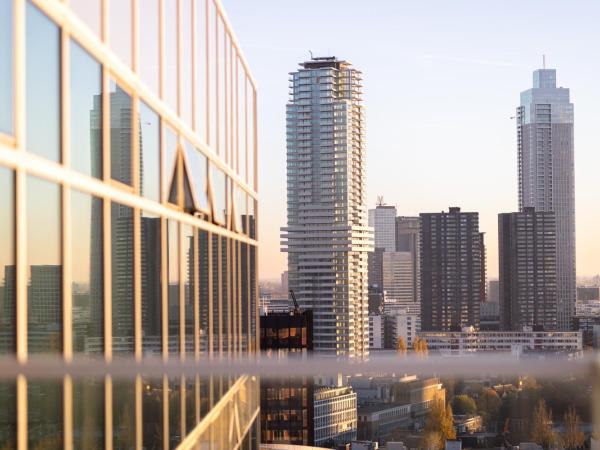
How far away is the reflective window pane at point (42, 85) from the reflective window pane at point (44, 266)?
17 centimetres

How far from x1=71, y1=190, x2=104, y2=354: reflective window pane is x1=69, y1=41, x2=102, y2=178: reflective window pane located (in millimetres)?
170

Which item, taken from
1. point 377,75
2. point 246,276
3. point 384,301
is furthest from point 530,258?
point 246,276

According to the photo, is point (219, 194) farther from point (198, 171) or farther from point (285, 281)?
point (285, 281)

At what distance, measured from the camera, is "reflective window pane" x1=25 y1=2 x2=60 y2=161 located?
3.89 meters

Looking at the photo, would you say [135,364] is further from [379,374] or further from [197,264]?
[197,264]

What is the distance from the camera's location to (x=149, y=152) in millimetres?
6508

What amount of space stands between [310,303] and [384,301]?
25.3m

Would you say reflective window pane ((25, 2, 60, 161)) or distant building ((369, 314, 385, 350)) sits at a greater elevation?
reflective window pane ((25, 2, 60, 161))

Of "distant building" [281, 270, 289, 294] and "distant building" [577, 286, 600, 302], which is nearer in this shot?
"distant building" [281, 270, 289, 294]

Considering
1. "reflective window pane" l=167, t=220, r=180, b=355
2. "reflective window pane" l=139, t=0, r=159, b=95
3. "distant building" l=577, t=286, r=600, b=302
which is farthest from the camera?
"distant building" l=577, t=286, r=600, b=302

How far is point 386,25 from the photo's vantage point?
193000mm

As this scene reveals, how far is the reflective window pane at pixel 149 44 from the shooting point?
6512 mm

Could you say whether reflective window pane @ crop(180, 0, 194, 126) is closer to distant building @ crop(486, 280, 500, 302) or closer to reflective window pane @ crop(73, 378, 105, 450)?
reflective window pane @ crop(73, 378, 105, 450)

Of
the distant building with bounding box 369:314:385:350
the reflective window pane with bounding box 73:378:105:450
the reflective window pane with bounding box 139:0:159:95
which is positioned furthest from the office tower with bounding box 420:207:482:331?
the reflective window pane with bounding box 73:378:105:450
